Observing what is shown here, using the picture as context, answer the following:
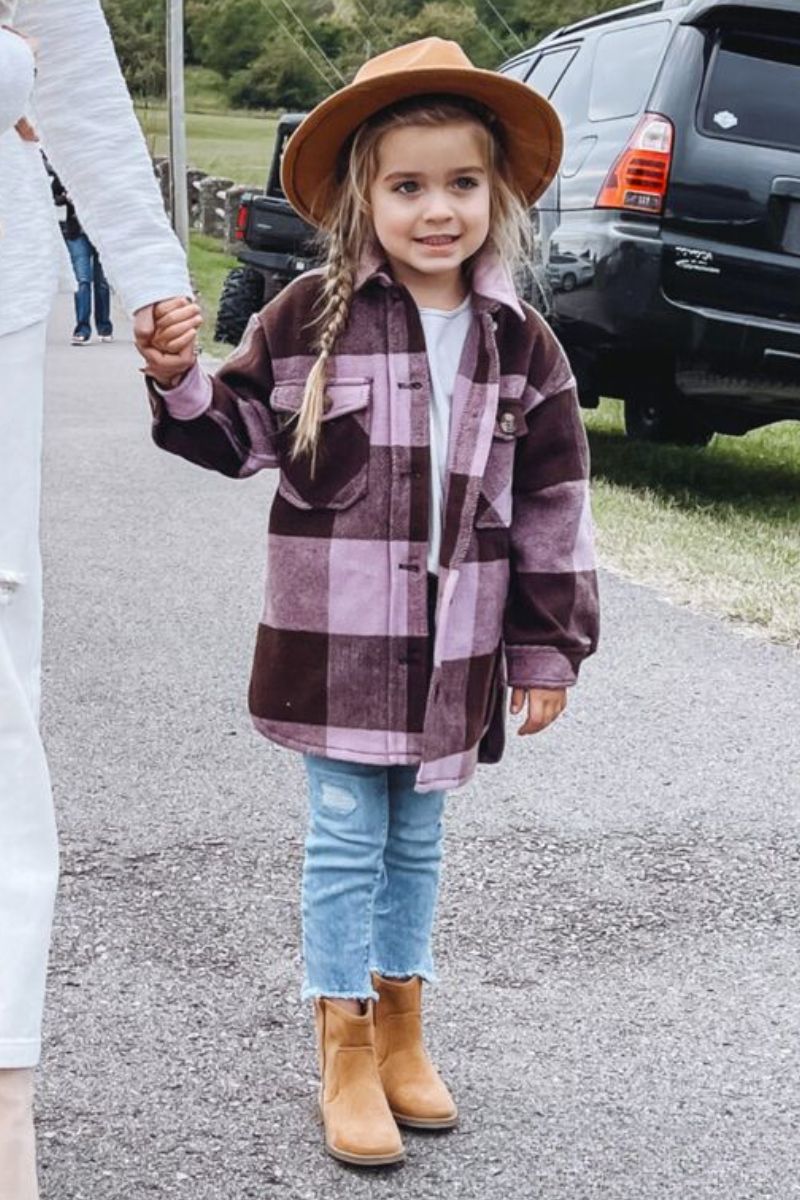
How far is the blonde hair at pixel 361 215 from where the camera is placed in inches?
102

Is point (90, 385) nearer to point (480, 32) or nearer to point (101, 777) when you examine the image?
point (101, 777)

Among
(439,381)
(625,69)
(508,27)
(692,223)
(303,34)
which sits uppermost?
(439,381)

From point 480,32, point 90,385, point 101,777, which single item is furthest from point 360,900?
point 480,32

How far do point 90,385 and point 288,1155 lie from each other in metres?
11.0

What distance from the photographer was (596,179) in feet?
24.7

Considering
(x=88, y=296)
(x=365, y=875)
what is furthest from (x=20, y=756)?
(x=88, y=296)

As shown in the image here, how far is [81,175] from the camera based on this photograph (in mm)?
2256

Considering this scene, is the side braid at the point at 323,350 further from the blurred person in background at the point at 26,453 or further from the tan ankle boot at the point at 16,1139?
the tan ankle boot at the point at 16,1139

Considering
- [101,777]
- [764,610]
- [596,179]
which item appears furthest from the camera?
[596,179]

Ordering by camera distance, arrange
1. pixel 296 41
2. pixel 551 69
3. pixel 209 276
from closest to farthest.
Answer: pixel 551 69, pixel 209 276, pixel 296 41

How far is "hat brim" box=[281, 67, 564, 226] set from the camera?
8.51 feet

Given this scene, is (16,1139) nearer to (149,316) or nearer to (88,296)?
(149,316)

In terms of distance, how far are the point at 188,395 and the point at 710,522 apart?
16.9ft

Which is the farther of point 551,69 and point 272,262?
point 272,262
